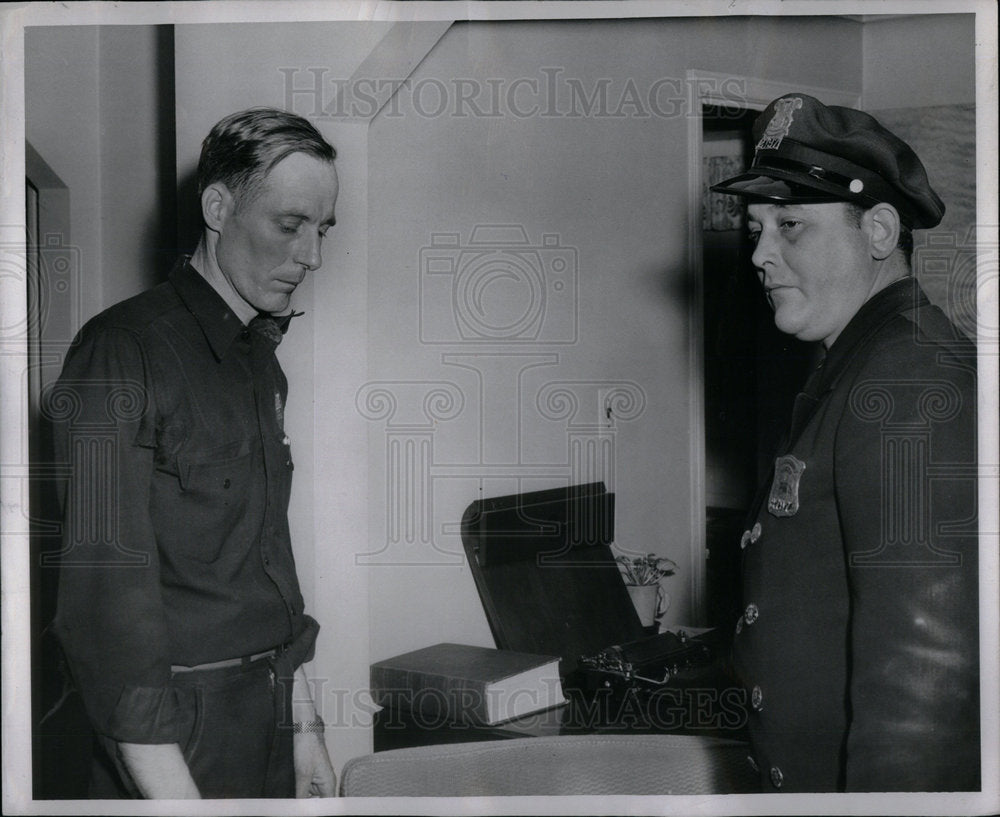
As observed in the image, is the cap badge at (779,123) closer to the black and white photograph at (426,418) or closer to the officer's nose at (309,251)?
the black and white photograph at (426,418)

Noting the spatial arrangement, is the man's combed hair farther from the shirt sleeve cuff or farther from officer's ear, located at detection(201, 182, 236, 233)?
the shirt sleeve cuff

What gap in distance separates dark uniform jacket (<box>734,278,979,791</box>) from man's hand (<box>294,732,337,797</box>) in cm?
49

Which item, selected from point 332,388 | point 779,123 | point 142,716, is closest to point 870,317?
point 779,123

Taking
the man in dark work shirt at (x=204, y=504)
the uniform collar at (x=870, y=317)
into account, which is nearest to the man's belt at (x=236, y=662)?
the man in dark work shirt at (x=204, y=504)

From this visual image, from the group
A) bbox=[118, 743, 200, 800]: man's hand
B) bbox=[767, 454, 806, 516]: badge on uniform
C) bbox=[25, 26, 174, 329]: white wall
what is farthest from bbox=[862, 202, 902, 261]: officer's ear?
bbox=[118, 743, 200, 800]: man's hand

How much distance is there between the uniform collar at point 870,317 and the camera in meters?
0.94

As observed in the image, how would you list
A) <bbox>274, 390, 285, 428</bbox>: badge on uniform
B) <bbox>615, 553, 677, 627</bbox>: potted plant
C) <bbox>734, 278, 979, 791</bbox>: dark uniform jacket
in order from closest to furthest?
1. <bbox>734, 278, 979, 791</bbox>: dark uniform jacket
2. <bbox>274, 390, 285, 428</bbox>: badge on uniform
3. <bbox>615, 553, 677, 627</bbox>: potted plant

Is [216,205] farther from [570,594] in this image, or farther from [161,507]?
[570,594]

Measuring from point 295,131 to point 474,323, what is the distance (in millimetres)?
299

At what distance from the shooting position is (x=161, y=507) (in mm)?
949

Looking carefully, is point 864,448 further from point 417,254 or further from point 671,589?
point 671,589

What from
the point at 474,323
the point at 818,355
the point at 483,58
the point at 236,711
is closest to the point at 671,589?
the point at 818,355

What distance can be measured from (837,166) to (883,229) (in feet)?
0.27

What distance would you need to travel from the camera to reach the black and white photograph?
3.09 ft
